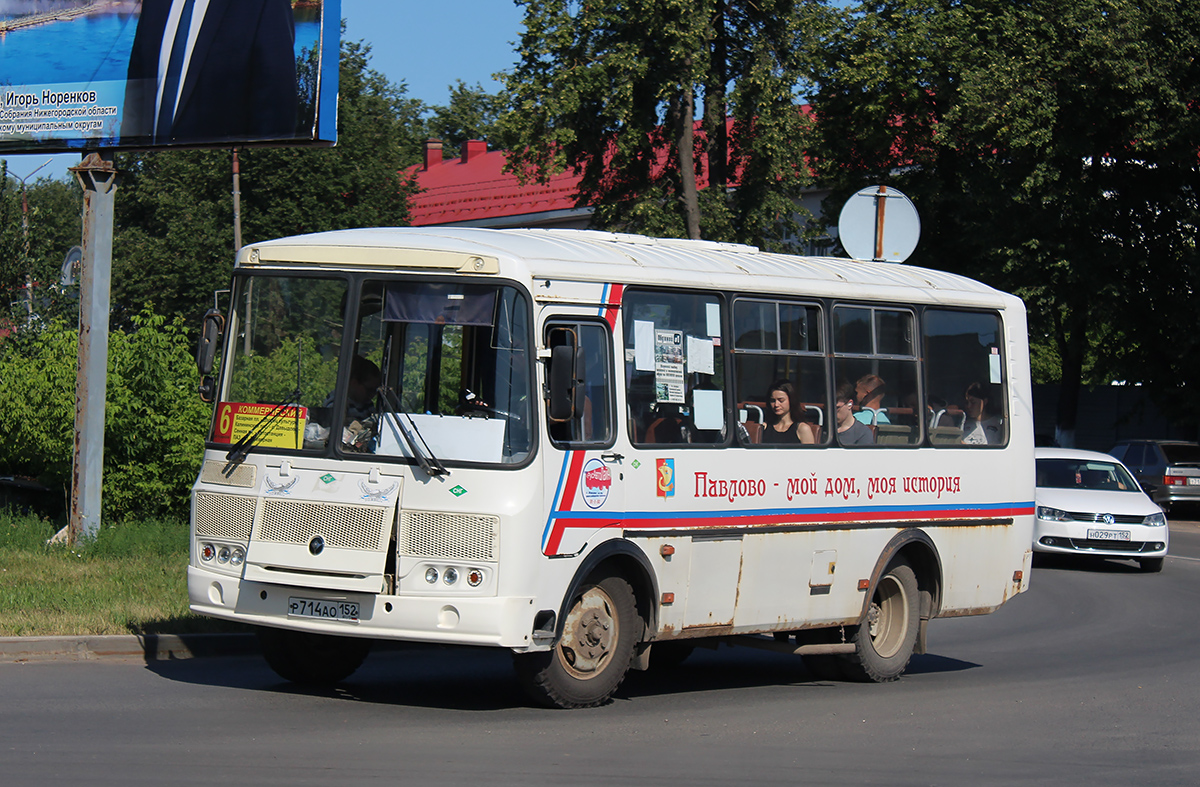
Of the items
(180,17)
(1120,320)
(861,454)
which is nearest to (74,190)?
(1120,320)

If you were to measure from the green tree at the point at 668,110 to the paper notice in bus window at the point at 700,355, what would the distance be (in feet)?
82.6

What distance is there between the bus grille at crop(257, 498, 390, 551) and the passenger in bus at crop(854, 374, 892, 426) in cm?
403

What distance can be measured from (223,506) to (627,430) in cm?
247

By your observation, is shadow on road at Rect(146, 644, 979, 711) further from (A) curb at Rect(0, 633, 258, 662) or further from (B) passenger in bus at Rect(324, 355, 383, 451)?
(B) passenger in bus at Rect(324, 355, 383, 451)

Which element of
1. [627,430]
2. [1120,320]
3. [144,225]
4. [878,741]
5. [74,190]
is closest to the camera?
[878,741]

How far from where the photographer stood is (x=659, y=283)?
9.85 m

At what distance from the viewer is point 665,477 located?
9625 mm

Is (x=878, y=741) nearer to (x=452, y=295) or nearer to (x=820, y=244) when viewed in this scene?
(x=452, y=295)

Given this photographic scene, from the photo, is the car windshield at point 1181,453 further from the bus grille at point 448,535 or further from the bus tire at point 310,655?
the bus grille at point 448,535

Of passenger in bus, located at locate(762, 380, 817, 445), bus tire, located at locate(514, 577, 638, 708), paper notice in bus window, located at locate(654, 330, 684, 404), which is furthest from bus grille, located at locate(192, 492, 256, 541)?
passenger in bus, located at locate(762, 380, 817, 445)

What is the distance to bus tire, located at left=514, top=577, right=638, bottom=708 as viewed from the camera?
29.7ft

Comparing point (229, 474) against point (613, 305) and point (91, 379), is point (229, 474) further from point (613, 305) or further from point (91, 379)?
point (91, 379)

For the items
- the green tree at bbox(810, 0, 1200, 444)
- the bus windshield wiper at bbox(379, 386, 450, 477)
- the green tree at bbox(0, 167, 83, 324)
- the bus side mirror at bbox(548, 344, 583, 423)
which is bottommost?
the bus windshield wiper at bbox(379, 386, 450, 477)

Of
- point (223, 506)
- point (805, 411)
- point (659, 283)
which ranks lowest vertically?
point (223, 506)
